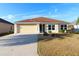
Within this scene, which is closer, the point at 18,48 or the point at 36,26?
the point at 18,48

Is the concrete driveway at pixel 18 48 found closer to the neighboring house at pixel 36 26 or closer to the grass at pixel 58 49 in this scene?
the grass at pixel 58 49

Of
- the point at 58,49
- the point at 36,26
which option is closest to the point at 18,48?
the point at 58,49

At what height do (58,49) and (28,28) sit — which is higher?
(28,28)

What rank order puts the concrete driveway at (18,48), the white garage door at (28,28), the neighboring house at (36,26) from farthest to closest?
1. the white garage door at (28,28)
2. the neighboring house at (36,26)
3. the concrete driveway at (18,48)

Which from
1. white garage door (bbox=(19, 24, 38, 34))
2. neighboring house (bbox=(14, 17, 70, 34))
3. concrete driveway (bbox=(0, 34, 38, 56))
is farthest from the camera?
white garage door (bbox=(19, 24, 38, 34))

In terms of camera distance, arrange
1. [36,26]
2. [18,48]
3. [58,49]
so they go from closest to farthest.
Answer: [58,49] < [18,48] < [36,26]

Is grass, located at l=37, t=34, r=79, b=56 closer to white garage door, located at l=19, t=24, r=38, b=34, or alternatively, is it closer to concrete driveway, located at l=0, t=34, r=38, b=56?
concrete driveway, located at l=0, t=34, r=38, b=56

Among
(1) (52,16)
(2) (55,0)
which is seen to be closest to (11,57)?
(2) (55,0)

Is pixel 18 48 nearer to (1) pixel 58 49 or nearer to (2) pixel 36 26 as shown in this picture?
(1) pixel 58 49

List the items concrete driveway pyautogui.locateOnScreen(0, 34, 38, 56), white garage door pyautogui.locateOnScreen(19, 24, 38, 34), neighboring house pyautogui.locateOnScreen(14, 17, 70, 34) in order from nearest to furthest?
concrete driveway pyautogui.locateOnScreen(0, 34, 38, 56) → neighboring house pyautogui.locateOnScreen(14, 17, 70, 34) → white garage door pyautogui.locateOnScreen(19, 24, 38, 34)

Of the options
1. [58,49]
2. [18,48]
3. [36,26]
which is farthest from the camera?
[36,26]

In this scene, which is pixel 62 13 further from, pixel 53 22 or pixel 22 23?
pixel 22 23

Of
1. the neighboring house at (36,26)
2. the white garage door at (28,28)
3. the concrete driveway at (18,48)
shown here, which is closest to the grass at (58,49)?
the concrete driveway at (18,48)

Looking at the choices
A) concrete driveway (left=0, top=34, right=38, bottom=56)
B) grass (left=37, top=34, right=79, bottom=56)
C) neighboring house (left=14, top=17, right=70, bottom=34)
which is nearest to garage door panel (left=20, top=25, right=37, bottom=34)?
neighboring house (left=14, top=17, right=70, bottom=34)
